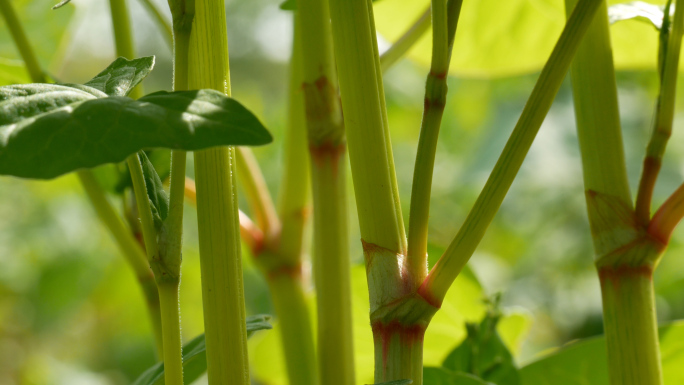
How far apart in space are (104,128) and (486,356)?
0.84 feet

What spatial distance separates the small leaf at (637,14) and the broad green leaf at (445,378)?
0.16 metres

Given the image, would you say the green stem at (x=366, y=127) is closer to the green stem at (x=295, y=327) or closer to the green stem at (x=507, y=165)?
the green stem at (x=507, y=165)

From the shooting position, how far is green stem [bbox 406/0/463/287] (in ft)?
0.61

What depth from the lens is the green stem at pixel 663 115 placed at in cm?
24

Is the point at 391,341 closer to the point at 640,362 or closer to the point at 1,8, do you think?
the point at 640,362

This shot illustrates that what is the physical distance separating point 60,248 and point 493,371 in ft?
3.91

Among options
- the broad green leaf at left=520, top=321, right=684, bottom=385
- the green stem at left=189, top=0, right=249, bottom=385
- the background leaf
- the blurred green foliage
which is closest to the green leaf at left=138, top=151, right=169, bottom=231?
the green stem at left=189, top=0, right=249, bottom=385

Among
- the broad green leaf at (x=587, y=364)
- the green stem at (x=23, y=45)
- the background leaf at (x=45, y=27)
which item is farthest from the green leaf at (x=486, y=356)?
the background leaf at (x=45, y=27)

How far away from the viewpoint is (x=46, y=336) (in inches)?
57.1

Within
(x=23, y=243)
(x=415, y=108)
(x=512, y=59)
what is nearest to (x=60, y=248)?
(x=23, y=243)

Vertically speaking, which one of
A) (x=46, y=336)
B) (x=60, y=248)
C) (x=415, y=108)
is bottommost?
(x=46, y=336)

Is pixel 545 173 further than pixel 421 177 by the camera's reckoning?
Yes

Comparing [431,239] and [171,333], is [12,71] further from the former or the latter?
[431,239]

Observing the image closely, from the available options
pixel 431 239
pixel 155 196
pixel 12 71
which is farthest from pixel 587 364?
pixel 431 239
